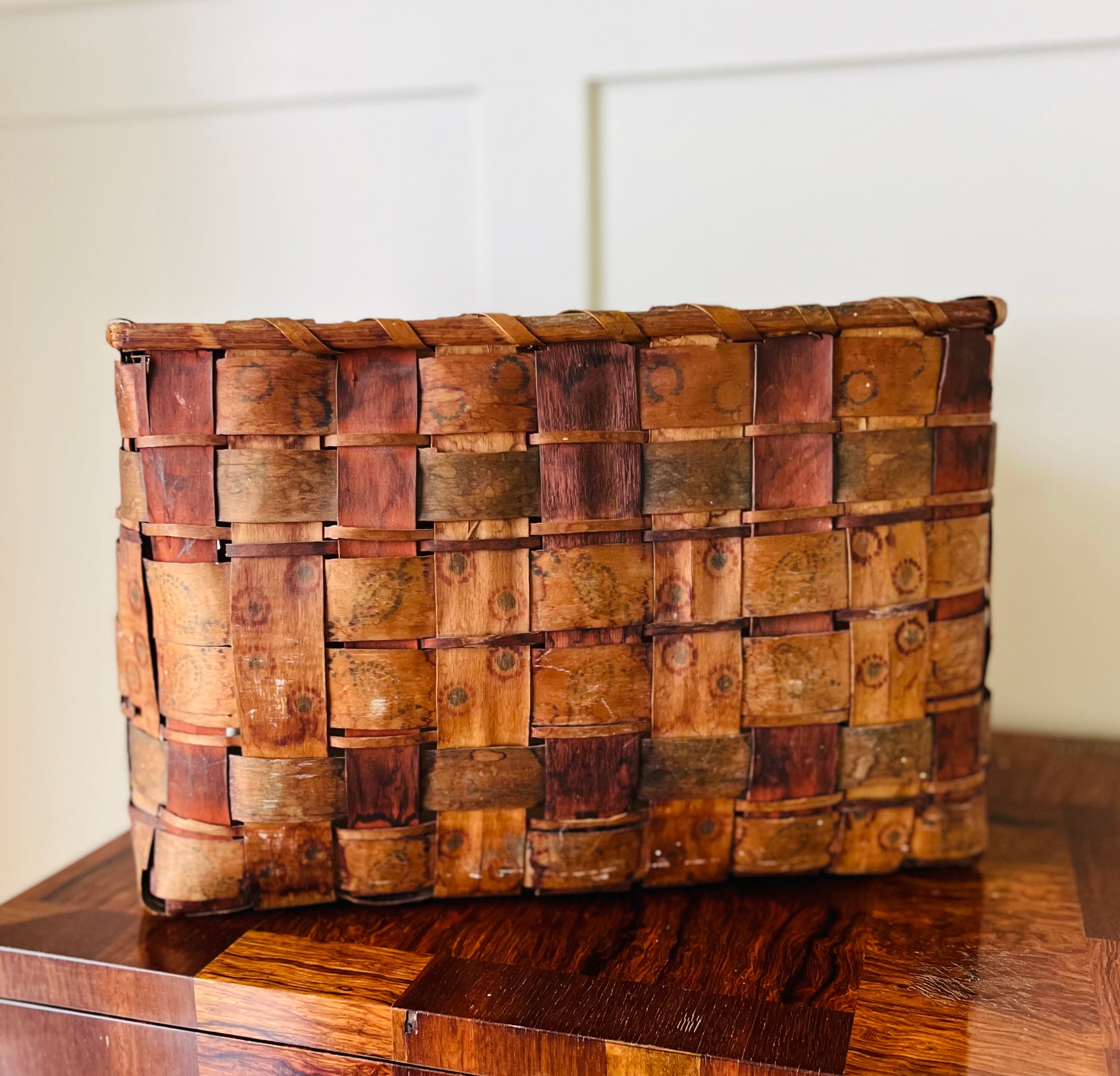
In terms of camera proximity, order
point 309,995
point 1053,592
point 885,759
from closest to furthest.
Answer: point 309,995 < point 885,759 < point 1053,592

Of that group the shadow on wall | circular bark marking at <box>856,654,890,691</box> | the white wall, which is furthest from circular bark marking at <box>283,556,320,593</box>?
the shadow on wall

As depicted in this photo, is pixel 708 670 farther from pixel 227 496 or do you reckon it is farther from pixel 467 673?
pixel 227 496

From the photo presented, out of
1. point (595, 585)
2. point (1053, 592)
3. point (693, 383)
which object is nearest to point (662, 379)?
point (693, 383)

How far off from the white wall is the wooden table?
413 millimetres

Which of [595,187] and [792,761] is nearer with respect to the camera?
[792,761]

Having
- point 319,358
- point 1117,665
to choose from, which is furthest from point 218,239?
point 1117,665

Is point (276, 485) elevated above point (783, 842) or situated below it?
above

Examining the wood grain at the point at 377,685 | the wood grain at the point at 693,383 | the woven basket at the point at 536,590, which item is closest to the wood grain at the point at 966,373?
the woven basket at the point at 536,590

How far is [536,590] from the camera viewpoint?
552 mm

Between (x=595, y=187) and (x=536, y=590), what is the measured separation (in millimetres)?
491

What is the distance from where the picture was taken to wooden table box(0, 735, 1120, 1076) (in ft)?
1.50

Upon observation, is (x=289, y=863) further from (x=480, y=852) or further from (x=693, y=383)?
(x=693, y=383)

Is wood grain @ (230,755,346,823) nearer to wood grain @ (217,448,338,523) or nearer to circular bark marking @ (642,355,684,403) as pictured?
wood grain @ (217,448,338,523)

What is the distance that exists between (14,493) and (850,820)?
0.89m
